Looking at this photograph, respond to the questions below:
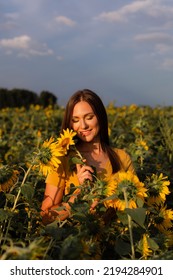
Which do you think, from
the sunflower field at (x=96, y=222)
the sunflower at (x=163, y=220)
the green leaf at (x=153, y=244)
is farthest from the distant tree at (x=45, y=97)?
the green leaf at (x=153, y=244)

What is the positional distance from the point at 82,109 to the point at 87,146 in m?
0.20

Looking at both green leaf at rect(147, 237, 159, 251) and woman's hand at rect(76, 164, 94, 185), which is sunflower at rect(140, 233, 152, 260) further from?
woman's hand at rect(76, 164, 94, 185)

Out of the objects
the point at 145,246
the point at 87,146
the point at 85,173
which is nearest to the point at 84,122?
Result: the point at 87,146

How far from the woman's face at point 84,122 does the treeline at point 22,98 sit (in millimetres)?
15343

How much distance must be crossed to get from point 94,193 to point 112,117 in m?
5.25

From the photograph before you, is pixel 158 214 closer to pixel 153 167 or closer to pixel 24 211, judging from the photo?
pixel 24 211

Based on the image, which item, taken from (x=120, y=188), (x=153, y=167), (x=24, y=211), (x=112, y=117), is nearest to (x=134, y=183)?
(x=120, y=188)

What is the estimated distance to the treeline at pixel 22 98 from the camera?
17.9 m

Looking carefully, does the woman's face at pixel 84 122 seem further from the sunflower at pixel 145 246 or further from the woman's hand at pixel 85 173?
the sunflower at pixel 145 246

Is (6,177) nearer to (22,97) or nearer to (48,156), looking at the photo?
(48,156)
